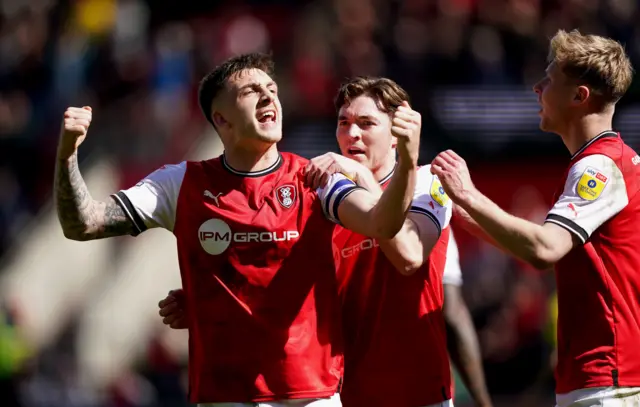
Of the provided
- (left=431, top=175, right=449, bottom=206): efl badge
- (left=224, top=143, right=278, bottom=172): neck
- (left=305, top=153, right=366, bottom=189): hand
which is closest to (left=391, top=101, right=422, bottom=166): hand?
(left=305, top=153, right=366, bottom=189): hand

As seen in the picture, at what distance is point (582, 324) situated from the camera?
576 centimetres

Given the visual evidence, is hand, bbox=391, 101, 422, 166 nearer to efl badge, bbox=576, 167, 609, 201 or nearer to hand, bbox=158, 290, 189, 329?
efl badge, bbox=576, 167, 609, 201

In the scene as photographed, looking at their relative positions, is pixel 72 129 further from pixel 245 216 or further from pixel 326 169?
pixel 326 169

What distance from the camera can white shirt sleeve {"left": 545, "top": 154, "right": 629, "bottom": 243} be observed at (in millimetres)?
5637

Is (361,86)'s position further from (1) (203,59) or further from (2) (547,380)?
(1) (203,59)

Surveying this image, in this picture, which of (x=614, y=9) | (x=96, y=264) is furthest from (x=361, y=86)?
(x=96, y=264)

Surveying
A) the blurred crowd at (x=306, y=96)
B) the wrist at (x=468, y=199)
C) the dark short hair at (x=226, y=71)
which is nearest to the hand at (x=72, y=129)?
the dark short hair at (x=226, y=71)

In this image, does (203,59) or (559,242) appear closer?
(559,242)

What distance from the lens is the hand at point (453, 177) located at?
5.53 m

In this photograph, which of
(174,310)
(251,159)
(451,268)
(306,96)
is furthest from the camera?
(306,96)

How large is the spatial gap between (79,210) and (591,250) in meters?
2.43

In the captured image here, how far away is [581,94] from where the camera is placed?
5.95m

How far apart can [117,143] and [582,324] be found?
12522 millimetres

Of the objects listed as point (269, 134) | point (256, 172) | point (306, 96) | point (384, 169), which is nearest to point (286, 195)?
point (256, 172)
